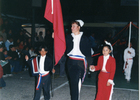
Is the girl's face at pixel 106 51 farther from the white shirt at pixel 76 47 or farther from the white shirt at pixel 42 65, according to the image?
the white shirt at pixel 42 65

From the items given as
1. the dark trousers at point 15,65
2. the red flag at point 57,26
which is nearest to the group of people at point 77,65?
the red flag at point 57,26

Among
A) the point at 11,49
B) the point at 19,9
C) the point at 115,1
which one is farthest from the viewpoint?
the point at 115,1

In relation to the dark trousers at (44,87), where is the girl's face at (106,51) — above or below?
above

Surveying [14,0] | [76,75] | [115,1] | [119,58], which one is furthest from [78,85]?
[115,1]

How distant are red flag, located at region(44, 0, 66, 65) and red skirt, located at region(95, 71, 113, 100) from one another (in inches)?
43.5

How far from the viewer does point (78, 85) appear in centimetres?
434

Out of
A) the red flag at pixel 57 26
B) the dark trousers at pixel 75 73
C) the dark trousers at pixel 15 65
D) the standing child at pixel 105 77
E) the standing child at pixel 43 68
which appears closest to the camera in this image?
the dark trousers at pixel 75 73

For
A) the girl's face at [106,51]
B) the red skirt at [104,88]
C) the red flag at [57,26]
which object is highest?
the red flag at [57,26]

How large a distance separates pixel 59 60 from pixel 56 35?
562 millimetres

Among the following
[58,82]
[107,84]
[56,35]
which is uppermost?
[56,35]

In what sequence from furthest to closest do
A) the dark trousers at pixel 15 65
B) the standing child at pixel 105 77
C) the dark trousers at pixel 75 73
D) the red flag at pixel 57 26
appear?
the dark trousers at pixel 15 65
the standing child at pixel 105 77
the red flag at pixel 57 26
the dark trousers at pixel 75 73

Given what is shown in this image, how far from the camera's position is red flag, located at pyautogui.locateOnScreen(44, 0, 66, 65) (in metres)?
4.43

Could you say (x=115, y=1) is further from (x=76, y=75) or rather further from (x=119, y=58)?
(x=76, y=75)

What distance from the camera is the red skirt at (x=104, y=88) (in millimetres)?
4633
